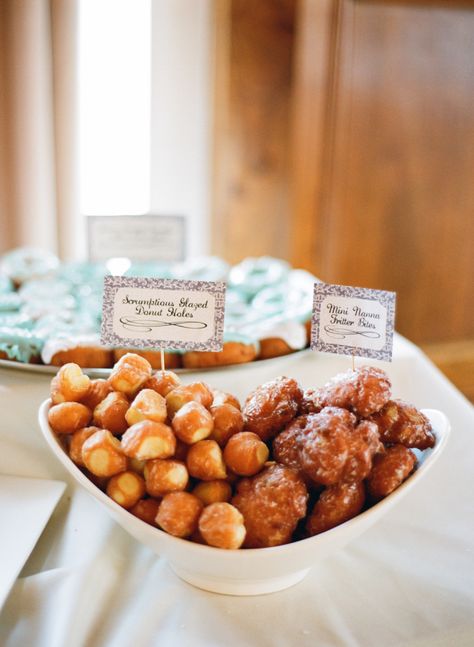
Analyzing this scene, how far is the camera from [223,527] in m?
0.59

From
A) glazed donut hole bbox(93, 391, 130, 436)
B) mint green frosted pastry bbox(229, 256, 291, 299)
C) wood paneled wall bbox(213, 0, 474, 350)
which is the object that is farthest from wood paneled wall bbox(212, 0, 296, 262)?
glazed donut hole bbox(93, 391, 130, 436)

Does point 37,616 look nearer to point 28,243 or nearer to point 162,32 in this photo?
point 28,243

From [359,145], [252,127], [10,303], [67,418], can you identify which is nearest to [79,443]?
[67,418]

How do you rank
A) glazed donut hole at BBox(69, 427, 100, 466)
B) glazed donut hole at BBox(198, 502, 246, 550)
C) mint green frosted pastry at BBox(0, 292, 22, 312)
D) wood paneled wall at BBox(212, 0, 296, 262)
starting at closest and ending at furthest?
glazed donut hole at BBox(198, 502, 246, 550), glazed donut hole at BBox(69, 427, 100, 466), mint green frosted pastry at BBox(0, 292, 22, 312), wood paneled wall at BBox(212, 0, 296, 262)

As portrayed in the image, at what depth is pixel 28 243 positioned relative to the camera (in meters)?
2.68

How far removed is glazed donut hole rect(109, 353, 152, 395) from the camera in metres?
0.74

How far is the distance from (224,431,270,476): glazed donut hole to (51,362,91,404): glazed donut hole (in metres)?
0.23

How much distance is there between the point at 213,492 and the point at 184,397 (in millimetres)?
124

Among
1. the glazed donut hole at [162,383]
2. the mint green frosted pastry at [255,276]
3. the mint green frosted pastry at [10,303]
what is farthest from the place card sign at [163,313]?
the mint green frosted pastry at [255,276]

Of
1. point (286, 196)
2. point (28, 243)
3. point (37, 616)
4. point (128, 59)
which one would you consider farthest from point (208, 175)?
point (37, 616)

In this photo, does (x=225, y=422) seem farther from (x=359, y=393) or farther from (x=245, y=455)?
(x=359, y=393)

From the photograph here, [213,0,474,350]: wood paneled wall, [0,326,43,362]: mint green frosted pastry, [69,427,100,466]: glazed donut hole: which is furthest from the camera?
[213,0,474,350]: wood paneled wall

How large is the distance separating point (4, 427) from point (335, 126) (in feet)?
6.29

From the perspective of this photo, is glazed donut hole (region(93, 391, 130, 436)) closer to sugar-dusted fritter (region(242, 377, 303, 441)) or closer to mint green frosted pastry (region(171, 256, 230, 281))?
sugar-dusted fritter (region(242, 377, 303, 441))
